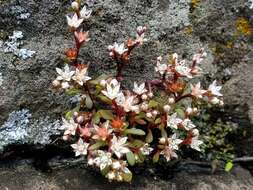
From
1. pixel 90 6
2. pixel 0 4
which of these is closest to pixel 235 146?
pixel 90 6

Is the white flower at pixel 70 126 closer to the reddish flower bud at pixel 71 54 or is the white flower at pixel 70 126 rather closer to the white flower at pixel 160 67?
the reddish flower bud at pixel 71 54

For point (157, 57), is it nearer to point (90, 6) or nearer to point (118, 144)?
point (90, 6)

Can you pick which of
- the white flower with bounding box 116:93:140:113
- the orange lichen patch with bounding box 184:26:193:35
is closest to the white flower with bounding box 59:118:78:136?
the white flower with bounding box 116:93:140:113

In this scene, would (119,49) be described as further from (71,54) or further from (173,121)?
(173,121)

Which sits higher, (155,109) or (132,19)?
(132,19)

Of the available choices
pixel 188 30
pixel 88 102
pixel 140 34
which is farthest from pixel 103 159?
pixel 188 30

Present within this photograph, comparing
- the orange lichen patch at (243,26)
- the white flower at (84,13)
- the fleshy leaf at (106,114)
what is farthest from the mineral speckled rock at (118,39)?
the fleshy leaf at (106,114)

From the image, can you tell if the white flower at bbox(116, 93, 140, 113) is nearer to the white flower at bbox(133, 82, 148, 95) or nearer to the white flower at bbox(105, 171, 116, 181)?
the white flower at bbox(133, 82, 148, 95)
